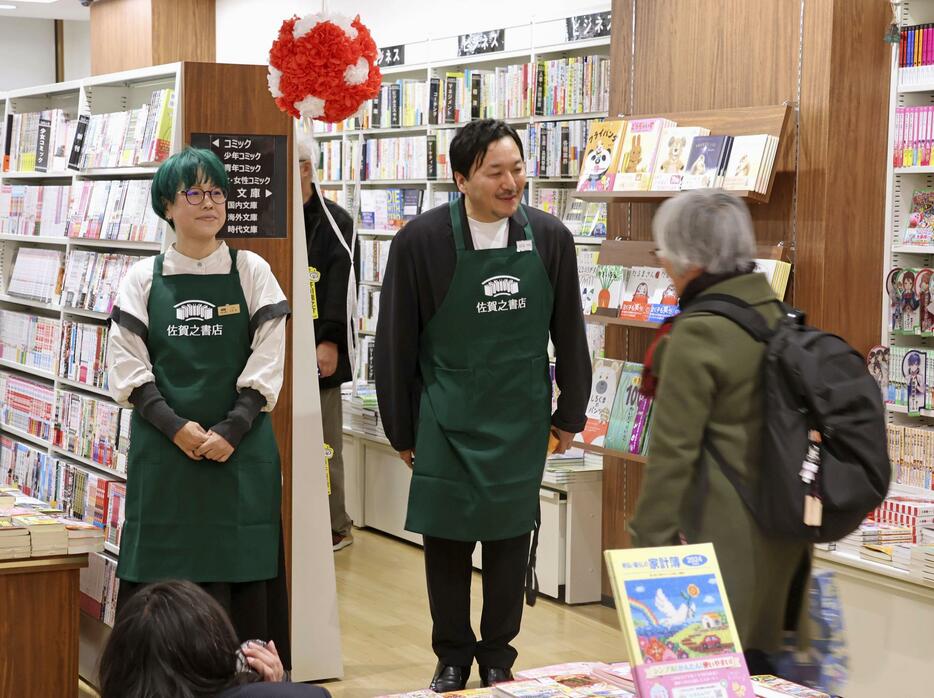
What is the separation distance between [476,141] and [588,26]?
2972 mm

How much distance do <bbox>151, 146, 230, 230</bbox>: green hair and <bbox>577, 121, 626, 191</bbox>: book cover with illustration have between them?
1858 mm

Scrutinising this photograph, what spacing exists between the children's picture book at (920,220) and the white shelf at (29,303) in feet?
11.2

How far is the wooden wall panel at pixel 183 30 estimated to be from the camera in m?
9.93

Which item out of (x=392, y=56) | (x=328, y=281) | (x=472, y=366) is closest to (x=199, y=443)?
(x=472, y=366)

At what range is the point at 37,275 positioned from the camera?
5449mm

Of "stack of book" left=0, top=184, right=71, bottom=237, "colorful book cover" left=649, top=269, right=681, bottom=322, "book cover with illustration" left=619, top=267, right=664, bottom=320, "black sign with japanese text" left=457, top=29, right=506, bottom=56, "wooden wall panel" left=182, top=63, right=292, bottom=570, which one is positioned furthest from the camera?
"black sign with japanese text" left=457, top=29, right=506, bottom=56

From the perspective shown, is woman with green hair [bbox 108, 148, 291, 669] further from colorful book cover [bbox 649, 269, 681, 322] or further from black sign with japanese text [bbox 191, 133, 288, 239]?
colorful book cover [bbox 649, 269, 681, 322]

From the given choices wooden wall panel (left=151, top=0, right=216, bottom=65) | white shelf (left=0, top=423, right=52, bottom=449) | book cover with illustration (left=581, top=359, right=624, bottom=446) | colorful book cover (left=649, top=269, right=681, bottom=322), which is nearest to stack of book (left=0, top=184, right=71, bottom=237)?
white shelf (left=0, top=423, right=52, bottom=449)

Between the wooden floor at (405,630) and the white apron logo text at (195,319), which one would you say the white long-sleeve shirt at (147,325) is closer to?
the white apron logo text at (195,319)

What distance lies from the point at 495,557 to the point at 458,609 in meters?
0.20

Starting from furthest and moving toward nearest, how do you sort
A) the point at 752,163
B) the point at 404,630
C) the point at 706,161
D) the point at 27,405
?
the point at 27,405, the point at 404,630, the point at 706,161, the point at 752,163

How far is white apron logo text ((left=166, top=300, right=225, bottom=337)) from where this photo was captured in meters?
→ 3.44

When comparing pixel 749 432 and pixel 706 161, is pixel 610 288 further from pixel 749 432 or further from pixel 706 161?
pixel 749 432

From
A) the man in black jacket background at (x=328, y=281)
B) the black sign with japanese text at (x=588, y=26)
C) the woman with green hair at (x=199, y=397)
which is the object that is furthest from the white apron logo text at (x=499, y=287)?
the black sign with japanese text at (x=588, y=26)
